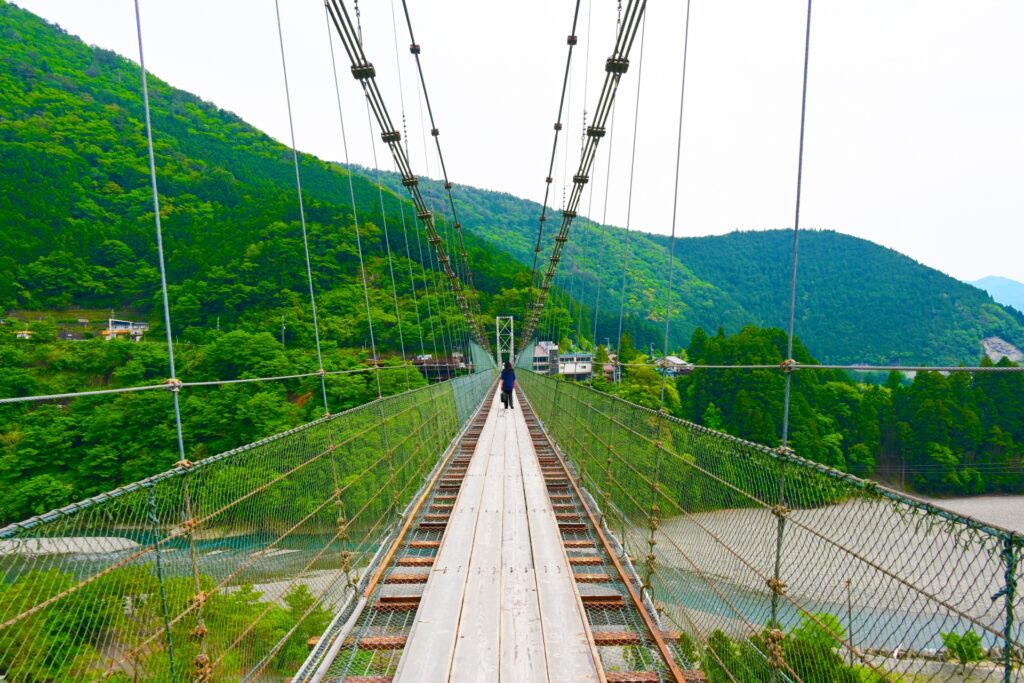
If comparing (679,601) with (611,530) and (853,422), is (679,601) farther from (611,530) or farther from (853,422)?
(853,422)

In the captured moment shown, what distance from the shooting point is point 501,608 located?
2.56m

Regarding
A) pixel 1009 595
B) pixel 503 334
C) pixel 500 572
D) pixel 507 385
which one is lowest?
pixel 503 334

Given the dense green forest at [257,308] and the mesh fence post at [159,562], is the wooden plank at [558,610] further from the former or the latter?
the dense green forest at [257,308]

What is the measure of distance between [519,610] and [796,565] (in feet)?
4.28

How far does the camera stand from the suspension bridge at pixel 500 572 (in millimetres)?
1288

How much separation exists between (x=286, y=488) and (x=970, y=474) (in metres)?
Answer: 39.0

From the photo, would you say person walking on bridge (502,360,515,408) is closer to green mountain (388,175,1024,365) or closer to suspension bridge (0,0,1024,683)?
suspension bridge (0,0,1024,683)

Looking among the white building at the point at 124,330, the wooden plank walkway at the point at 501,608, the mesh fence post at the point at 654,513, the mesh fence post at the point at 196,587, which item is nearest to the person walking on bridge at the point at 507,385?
the wooden plank walkway at the point at 501,608

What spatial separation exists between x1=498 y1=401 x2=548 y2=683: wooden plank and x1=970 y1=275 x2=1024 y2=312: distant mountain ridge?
411ft

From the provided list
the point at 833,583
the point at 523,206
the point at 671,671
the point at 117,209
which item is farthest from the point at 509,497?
the point at 523,206

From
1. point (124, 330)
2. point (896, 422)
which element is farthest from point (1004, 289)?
point (124, 330)

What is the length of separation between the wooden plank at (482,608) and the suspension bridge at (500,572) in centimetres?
1

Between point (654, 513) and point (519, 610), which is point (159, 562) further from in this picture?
Answer: point (654, 513)

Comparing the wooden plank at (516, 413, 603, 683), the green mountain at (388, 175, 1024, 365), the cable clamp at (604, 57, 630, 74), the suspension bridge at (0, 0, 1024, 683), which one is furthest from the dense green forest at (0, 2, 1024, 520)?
the suspension bridge at (0, 0, 1024, 683)
